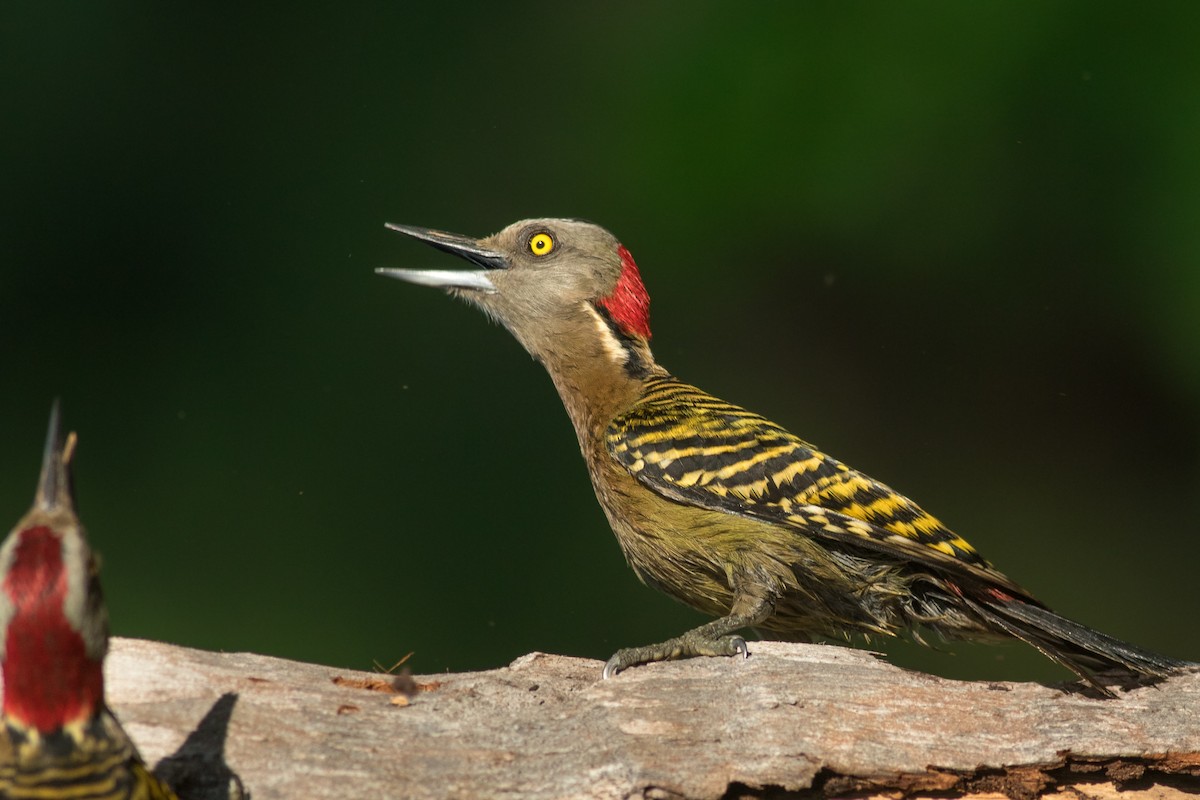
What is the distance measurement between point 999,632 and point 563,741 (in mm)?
1544

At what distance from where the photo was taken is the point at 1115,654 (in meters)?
3.40

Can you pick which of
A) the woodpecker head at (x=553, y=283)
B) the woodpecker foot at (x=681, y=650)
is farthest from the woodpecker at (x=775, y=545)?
the woodpecker head at (x=553, y=283)

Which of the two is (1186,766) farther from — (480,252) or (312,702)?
(480,252)

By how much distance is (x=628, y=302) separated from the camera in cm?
478

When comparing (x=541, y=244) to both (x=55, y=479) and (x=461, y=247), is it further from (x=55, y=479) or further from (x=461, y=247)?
(x=55, y=479)

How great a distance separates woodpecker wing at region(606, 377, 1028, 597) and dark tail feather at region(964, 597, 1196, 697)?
8 cm

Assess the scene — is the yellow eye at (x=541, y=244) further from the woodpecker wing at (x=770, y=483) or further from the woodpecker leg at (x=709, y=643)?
the woodpecker leg at (x=709, y=643)

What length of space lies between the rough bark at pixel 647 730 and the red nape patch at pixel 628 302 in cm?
169

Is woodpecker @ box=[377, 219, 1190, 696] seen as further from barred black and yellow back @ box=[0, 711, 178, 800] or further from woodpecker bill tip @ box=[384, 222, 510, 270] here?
barred black and yellow back @ box=[0, 711, 178, 800]

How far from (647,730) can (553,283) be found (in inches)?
86.1

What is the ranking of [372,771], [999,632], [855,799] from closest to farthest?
[372,771] → [855,799] → [999,632]

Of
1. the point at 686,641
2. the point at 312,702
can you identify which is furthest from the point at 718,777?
the point at 312,702

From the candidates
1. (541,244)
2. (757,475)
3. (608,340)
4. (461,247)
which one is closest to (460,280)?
(461,247)

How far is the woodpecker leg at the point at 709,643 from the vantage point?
Result: 3412mm
